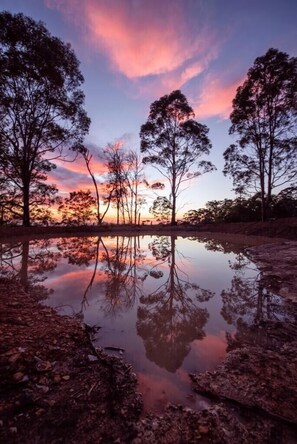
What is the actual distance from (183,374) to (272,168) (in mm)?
18077

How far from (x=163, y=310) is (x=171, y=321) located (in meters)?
0.35

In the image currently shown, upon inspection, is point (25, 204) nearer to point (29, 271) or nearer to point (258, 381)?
point (29, 271)

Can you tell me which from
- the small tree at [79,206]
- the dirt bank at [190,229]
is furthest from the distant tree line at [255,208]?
the small tree at [79,206]

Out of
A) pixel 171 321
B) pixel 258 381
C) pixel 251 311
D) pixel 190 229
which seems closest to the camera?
pixel 258 381

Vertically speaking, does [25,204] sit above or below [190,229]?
above

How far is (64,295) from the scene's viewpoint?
10.7ft

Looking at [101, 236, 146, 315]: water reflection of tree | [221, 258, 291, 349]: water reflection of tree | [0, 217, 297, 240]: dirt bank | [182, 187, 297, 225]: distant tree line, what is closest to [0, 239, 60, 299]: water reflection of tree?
[101, 236, 146, 315]: water reflection of tree

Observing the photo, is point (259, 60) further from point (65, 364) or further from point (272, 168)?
point (65, 364)

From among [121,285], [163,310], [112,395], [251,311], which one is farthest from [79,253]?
[112,395]

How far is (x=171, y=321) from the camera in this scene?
2502 mm

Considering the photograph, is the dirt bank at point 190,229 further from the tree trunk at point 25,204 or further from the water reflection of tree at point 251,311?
the water reflection of tree at point 251,311

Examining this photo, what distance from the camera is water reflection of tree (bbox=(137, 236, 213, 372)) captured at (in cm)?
186

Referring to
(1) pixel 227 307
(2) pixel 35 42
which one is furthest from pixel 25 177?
(1) pixel 227 307

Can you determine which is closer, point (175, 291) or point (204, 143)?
point (175, 291)
